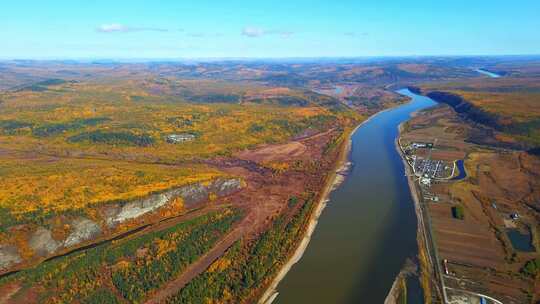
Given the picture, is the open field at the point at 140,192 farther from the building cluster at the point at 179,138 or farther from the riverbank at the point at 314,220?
the riverbank at the point at 314,220

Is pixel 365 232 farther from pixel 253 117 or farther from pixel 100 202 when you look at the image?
pixel 253 117

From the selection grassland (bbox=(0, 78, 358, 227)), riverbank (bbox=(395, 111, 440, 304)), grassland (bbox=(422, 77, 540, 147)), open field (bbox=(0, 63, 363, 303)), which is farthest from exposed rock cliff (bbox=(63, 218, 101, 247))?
grassland (bbox=(422, 77, 540, 147))

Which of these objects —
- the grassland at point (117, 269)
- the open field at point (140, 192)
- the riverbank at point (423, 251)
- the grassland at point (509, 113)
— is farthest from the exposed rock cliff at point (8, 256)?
the grassland at point (509, 113)

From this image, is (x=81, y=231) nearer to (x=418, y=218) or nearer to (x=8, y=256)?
(x=8, y=256)

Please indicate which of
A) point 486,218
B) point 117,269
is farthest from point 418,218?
point 117,269

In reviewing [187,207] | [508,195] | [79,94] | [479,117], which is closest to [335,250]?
[187,207]
